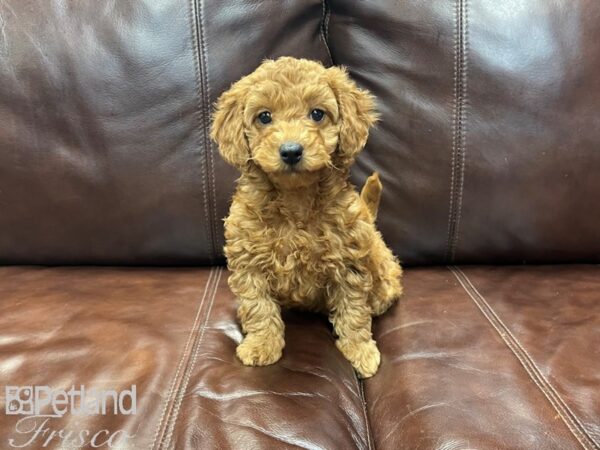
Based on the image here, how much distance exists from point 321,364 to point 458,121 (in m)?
0.76

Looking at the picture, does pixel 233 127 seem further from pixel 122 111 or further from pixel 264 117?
pixel 122 111

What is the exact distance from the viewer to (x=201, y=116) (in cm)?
150

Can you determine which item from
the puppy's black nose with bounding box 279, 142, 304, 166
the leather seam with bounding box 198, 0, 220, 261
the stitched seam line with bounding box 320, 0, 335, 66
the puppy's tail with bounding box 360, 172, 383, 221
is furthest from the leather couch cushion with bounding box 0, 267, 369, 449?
the stitched seam line with bounding box 320, 0, 335, 66

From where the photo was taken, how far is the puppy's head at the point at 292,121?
1062mm

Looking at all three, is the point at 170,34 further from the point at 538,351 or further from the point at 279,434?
the point at 538,351

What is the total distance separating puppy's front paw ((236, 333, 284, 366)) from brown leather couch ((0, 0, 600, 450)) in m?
0.07

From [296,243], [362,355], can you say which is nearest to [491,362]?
[362,355]

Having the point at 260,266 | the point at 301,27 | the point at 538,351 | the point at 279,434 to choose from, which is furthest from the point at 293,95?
the point at 538,351

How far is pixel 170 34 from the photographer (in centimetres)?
148

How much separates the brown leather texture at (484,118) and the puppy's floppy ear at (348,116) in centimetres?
38

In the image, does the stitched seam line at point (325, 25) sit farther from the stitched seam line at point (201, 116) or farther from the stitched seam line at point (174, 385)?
the stitched seam line at point (174, 385)

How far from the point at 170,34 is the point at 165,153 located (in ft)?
1.04

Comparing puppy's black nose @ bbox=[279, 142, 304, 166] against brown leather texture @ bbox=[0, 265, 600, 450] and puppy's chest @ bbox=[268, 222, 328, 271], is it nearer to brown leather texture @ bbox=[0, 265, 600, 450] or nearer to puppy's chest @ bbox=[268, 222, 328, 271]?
puppy's chest @ bbox=[268, 222, 328, 271]

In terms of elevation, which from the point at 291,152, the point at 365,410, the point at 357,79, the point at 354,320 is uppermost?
the point at 357,79
